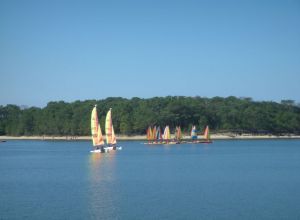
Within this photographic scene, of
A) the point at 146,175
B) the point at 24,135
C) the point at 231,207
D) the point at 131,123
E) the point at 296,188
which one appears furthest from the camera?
the point at 24,135

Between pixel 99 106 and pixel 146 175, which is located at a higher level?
pixel 99 106

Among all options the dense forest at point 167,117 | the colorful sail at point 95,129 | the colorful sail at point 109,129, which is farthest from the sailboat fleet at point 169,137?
the colorful sail at point 95,129

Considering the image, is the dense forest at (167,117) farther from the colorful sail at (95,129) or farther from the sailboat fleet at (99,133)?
the colorful sail at (95,129)

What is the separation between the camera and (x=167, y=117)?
6280 inches

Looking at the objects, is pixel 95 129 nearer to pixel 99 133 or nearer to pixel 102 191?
pixel 99 133

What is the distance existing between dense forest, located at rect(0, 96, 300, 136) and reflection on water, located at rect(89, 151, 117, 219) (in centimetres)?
9406

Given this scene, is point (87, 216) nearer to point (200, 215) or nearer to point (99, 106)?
point (200, 215)

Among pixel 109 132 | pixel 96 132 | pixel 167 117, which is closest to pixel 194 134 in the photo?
pixel 167 117

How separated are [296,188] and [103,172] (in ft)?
67.6

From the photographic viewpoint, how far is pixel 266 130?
570 ft

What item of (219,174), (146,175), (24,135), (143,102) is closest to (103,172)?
(146,175)

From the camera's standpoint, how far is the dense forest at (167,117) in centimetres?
16312

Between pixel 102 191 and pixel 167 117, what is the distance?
115033 millimetres

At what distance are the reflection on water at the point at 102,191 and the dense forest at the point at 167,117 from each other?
309ft
